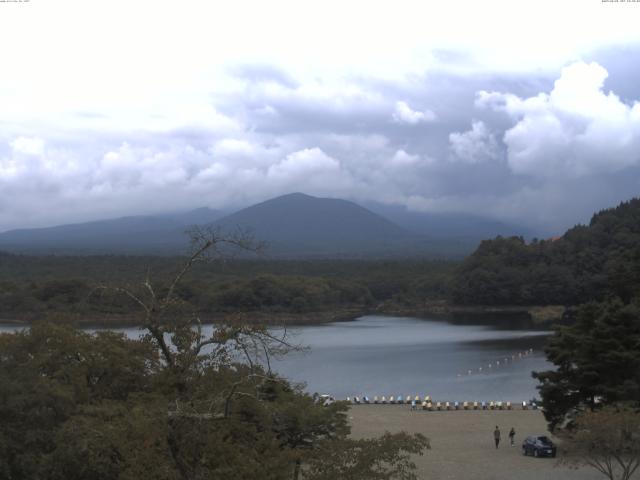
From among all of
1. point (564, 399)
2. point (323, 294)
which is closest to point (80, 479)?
point (564, 399)

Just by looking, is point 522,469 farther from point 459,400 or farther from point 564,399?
point 459,400

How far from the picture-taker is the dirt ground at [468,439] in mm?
15109

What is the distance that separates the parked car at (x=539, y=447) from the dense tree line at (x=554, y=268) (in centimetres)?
5144

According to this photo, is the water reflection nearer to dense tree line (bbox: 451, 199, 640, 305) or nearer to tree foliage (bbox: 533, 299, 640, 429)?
tree foliage (bbox: 533, 299, 640, 429)

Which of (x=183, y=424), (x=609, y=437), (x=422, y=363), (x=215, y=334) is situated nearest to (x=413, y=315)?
(x=422, y=363)

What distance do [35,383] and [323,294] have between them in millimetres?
60238

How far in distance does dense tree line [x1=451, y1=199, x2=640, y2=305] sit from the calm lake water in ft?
54.6

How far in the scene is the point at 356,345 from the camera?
46000 millimetres

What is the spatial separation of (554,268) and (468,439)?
5401 centimetres

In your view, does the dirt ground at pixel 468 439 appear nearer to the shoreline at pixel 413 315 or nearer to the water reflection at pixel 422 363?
the water reflection at pixel 422 363

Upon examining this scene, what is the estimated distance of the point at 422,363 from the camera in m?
38.3

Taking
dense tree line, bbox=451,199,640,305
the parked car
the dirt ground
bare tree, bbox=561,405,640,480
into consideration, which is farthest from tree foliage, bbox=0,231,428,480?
dense tree line, bbox=451,199,640,305

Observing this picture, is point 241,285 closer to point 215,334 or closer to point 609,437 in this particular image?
point 609,437

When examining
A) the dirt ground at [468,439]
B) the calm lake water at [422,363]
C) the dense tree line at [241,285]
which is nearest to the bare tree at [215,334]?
the dirt ground at [468,439]
